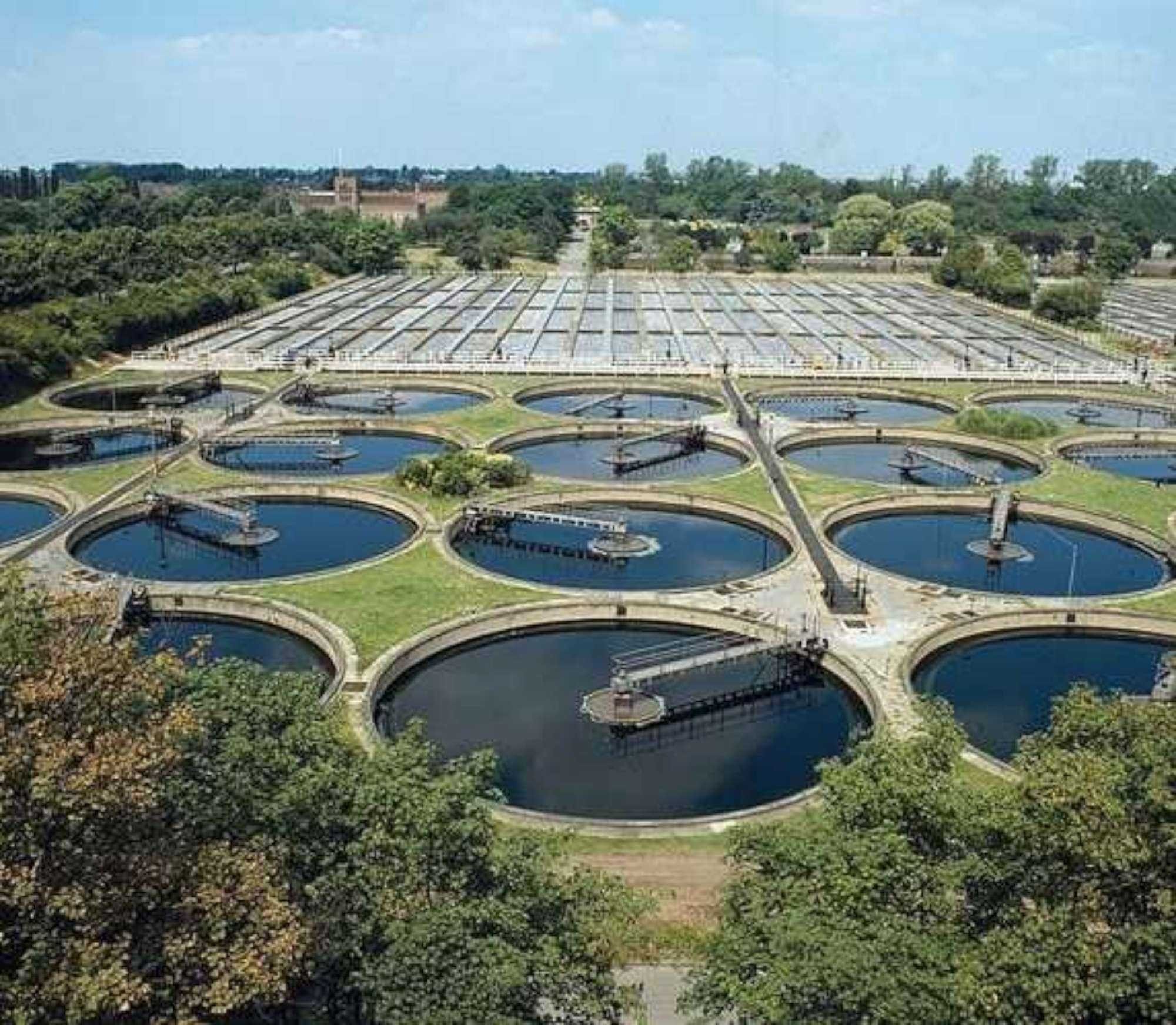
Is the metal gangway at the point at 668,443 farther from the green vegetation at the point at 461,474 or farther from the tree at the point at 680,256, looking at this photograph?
the tree at the point at 680,256

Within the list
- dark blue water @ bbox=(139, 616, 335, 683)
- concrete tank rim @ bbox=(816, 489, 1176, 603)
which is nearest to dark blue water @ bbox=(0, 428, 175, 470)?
dark blue water @ bbox=(139, 616, 335, 683)

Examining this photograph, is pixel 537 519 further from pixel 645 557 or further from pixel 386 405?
pixel 386 405

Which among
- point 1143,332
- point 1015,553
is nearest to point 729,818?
point 1015,553

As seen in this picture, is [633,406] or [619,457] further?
[633,406]

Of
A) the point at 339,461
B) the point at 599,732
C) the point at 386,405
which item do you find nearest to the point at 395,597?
the point at 599,732

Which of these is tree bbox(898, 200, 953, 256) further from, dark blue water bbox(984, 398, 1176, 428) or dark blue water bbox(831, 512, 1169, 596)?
dark blue water bbox(831, 512, 1169, 596)

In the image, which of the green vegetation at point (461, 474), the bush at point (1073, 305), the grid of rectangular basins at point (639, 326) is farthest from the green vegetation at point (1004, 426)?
the bush at point (1073, 305)
